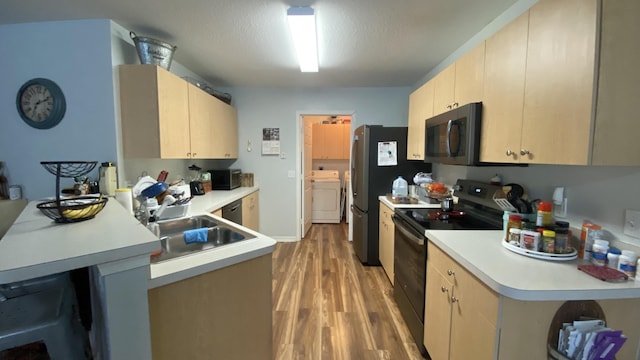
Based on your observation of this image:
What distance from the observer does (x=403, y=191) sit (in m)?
2.93

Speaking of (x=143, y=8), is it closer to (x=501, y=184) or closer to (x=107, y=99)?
(x=107, y=99)

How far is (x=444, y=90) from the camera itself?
→ 6.99 ft

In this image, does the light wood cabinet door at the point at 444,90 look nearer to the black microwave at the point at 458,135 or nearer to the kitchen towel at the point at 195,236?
the black microwave at the point at 458,135

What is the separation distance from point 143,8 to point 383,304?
10.1ft

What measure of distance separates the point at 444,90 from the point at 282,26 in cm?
142

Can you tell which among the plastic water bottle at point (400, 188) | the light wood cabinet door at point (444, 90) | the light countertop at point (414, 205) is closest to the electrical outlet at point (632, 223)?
the light wood cabinet door at point (444, 90)

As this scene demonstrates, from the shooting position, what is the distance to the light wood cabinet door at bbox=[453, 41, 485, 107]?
1630mm

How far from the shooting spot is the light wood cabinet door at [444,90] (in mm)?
1999

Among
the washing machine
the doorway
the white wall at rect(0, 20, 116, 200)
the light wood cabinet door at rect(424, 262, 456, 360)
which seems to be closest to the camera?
the light wood cabinet door at rect(424, 262, 456, 360)

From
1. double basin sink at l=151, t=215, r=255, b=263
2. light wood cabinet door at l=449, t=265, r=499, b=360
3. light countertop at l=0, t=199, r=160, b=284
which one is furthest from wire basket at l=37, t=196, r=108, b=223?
light wood cabinet door at l=449, t=265, r=499, b=360

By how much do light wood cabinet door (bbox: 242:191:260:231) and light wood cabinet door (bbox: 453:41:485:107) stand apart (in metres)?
2.61

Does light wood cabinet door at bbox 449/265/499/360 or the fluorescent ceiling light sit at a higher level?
the fluorescent ceiling light

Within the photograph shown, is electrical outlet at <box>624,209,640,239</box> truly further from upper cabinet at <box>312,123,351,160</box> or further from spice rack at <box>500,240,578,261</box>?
upper cabinet at <box>312,123,351,160</box>

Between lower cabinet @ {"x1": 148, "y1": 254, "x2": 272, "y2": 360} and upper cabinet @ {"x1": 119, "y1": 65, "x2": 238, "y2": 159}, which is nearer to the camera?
lower cabinet @ {"x1": 148, "y1": 254, "x2": 272, "y2": 360}
